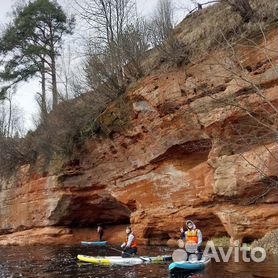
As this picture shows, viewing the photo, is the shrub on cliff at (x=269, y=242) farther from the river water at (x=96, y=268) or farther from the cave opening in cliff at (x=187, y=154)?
the cave opening in cliff at (x=187, y=154)

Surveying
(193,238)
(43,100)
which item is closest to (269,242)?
(193,238)

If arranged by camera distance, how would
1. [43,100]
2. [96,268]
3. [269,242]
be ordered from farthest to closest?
[43,100] → [96,268] → [269,242]

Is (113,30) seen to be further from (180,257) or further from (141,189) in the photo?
(180,257)

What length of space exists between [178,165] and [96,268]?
6.59 m

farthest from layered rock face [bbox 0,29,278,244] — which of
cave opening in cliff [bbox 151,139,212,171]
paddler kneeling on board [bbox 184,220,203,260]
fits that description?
paddler kneeling on board [bbox 184,220,203,260]

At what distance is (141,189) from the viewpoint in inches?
824

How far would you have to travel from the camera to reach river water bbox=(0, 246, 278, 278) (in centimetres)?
1200

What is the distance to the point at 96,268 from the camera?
49.1 feet

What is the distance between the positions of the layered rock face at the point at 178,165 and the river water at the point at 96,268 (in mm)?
2418

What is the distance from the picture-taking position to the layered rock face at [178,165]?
1578 cm

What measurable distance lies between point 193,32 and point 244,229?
946 centimetres

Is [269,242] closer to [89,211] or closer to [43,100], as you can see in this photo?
[89,211]

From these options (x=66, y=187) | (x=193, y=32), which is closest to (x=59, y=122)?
(x=66, y=187)

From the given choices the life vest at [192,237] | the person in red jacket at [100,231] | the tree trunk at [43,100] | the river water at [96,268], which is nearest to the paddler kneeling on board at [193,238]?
the life vest at [192,237]
